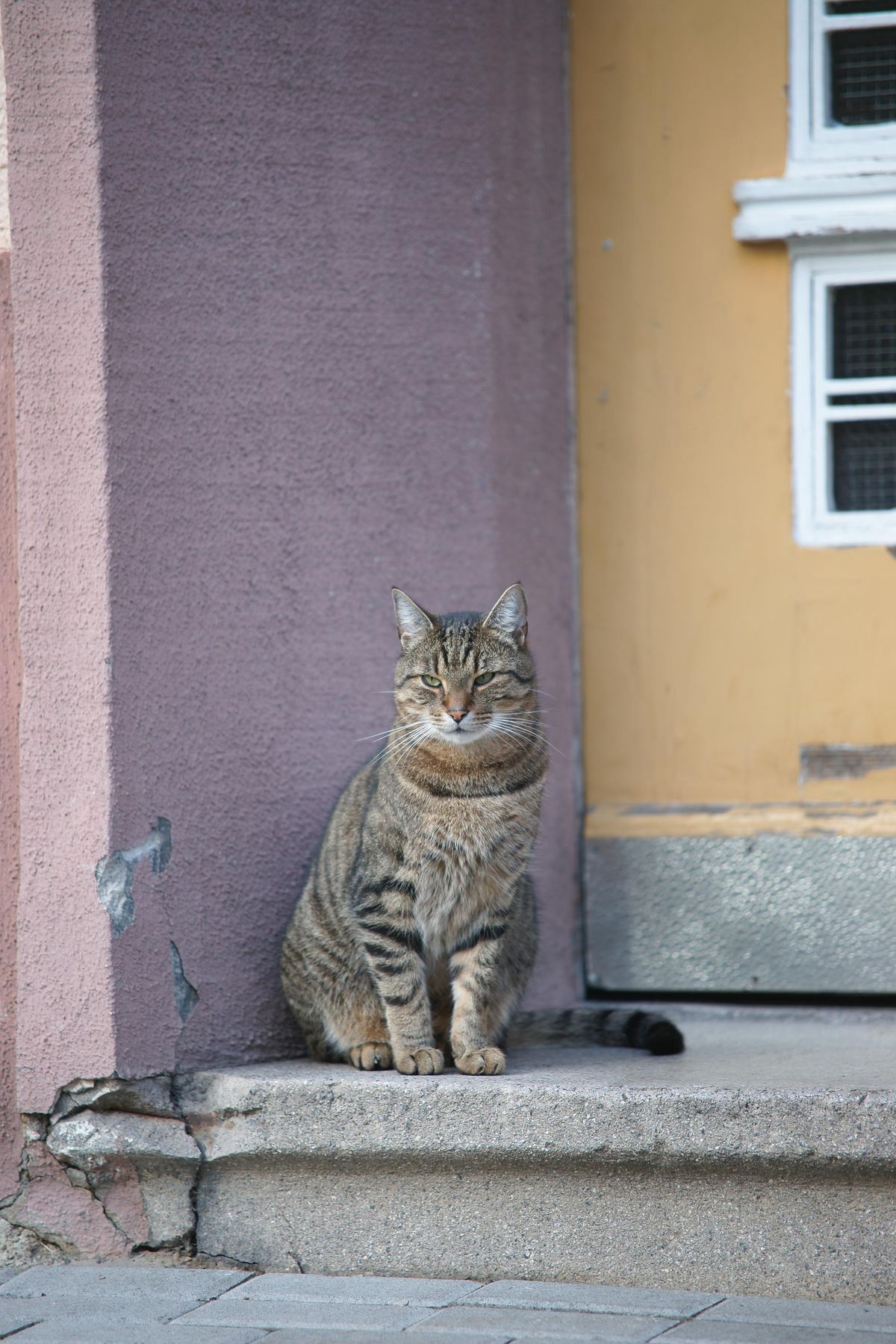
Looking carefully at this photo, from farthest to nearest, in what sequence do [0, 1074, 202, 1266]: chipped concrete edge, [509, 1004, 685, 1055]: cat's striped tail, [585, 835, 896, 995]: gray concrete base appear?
[585, 835, 896, 995]: gray concrete base → [509, 1004, 685, 1055]: cat's striped tail → [0, 1074, 202, 1266]: chipped concrete edge

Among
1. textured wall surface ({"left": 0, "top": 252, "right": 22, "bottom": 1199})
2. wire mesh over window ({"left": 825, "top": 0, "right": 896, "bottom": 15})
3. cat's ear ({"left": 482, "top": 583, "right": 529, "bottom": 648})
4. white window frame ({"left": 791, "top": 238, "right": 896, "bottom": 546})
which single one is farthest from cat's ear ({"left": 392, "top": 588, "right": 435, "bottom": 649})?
wire mesh over window ({"left": 825, "top": 0, "right": 896, "bottom": 15})

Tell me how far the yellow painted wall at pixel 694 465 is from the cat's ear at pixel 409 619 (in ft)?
2.37

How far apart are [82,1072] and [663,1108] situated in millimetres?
1222

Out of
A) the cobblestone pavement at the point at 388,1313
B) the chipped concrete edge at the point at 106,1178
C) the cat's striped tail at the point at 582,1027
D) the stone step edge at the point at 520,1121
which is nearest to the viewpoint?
the cobblestone pavement at the point at 388,1313

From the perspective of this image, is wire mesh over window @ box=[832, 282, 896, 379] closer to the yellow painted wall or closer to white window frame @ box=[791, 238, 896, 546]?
white window frame @ box=[791, 238, 896, 546]

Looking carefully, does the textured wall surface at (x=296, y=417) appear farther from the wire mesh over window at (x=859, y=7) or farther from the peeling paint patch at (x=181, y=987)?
the wire mesh over window at (x=859, y=7)

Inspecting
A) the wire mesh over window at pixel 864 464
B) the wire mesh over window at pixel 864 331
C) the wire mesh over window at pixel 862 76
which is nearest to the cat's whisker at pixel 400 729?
the wire mesh over window at pixel 864 464

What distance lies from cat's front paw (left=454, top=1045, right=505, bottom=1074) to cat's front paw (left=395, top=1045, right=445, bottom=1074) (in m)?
0.05

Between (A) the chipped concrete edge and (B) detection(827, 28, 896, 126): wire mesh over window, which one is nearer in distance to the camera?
(A) the chipped concrete edge

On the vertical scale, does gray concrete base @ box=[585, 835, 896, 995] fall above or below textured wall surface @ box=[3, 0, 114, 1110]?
below

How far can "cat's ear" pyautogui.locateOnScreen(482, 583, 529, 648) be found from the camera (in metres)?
3.30

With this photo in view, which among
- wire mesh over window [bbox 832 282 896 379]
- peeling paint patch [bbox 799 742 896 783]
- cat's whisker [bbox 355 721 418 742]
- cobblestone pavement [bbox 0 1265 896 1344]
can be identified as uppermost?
wire mesh over window [bbox 832 282 896 379]

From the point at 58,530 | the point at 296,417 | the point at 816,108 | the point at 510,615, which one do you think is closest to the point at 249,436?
the point at 296,417

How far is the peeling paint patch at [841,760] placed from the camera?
3672mm
